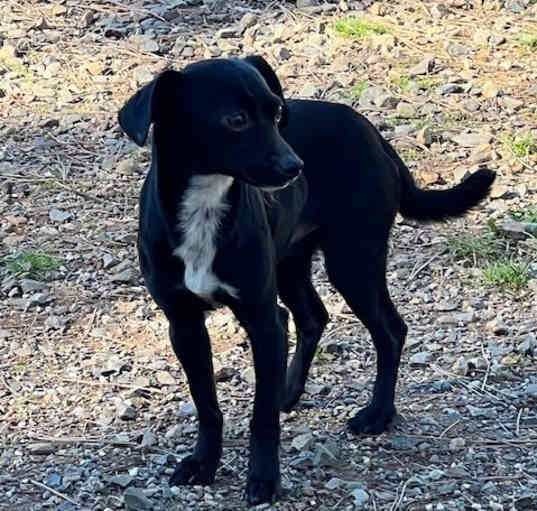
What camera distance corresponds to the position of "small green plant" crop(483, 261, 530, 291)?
5035 millimetres

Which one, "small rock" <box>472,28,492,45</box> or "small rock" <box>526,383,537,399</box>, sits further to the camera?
"small rock" <box>472,28,492,45</box>

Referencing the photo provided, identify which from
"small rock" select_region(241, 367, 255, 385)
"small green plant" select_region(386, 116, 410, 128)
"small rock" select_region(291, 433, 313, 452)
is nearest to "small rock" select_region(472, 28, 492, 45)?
"small green plant" select_region(386, 116, 410, 128)

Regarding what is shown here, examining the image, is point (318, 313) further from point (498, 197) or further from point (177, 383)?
point (498, 197)

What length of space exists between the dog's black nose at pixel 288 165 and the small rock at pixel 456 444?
3.85 ft

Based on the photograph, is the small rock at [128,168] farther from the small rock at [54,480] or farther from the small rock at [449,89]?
the small rock at [54,480]

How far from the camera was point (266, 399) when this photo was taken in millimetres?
3566

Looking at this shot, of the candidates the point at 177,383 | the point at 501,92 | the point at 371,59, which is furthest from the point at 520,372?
the point at 371,59

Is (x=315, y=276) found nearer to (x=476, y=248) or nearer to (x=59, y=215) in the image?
(x=476, y=248)

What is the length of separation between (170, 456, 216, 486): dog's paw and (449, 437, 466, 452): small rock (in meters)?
0.76

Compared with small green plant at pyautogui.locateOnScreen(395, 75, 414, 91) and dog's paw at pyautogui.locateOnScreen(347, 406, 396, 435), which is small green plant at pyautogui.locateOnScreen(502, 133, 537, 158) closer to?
small green plant at pyautogui.locateOnScreen(395, 75, 414, 91)

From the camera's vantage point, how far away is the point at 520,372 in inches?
175

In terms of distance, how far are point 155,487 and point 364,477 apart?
63cm

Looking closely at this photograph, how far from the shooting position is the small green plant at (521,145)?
6.24m

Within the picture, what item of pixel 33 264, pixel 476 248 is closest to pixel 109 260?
pixel 33 264
